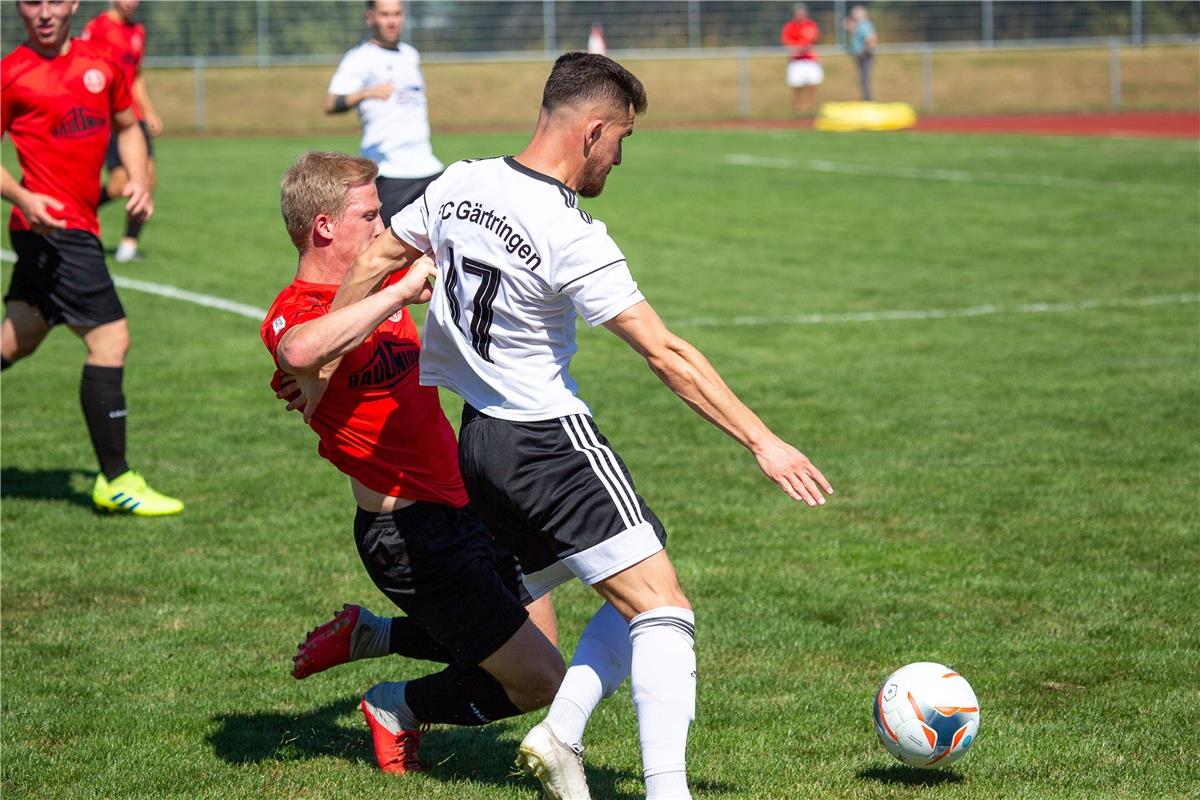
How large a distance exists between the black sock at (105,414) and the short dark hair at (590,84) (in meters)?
4.72

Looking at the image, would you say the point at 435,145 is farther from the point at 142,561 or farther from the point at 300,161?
the point at 300,161

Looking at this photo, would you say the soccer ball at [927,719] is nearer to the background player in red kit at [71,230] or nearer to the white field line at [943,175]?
the background player in red kit at [71,230]

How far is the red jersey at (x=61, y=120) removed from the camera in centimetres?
786

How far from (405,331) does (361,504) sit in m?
0.58

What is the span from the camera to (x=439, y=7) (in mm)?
43688

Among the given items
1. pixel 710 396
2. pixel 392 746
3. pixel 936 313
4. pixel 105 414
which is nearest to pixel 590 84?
pixel 710 396

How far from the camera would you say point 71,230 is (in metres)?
7.87

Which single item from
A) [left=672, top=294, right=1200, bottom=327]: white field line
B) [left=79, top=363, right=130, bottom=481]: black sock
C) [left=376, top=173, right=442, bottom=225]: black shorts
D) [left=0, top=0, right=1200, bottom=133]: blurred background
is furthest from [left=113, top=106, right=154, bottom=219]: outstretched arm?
[left=0, top=0, right=1200, bottom=133]: blurred background

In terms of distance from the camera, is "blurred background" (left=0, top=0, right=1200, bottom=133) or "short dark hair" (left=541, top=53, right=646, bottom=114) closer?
"short dark hair" (left=541, top=53, right=646, bottom=114)

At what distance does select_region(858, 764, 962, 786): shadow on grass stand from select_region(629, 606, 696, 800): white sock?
95 cm

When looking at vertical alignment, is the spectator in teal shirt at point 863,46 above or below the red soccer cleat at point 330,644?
above

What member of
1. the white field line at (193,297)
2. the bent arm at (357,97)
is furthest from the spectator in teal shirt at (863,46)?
the bent arm at (357,97)

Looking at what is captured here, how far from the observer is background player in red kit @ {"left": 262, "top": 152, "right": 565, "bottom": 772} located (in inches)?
176

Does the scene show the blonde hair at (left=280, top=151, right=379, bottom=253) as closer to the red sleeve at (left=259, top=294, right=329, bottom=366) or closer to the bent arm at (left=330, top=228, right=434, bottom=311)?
the red sleeve at (left=259, top=294, right=329, bottom=366)
